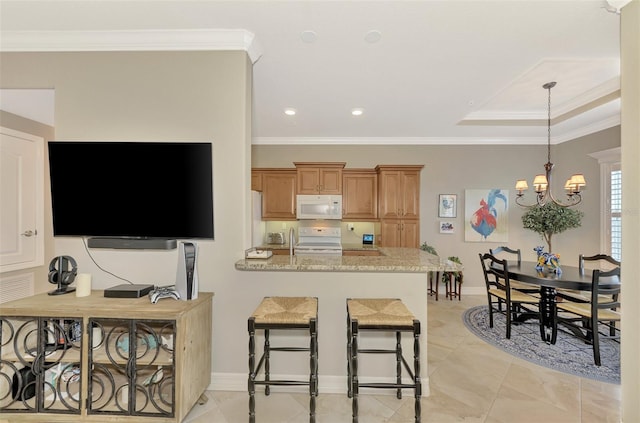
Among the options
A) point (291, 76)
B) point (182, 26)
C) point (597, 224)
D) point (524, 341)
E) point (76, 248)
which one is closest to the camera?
point (182, 26)

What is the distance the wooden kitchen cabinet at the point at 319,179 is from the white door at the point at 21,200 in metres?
3.34

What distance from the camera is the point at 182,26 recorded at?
1998 mm

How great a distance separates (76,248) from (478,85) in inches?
159

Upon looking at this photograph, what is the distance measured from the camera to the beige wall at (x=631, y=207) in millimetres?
1554

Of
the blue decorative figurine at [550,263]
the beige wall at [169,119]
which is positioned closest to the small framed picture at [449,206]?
A: the blue decorative figurine at [550,263]

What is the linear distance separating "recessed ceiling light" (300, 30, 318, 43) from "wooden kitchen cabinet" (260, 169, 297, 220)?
274 centimetres

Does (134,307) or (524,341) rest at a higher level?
(134,307)

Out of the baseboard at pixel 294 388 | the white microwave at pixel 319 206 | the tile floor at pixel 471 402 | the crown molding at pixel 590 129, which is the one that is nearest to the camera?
the tile floor at pixel 471 402

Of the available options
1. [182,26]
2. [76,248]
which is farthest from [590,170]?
[76,248]

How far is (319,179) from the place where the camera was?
4645 mm

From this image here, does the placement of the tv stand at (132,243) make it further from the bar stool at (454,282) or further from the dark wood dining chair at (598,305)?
the bar stool at (454,282)

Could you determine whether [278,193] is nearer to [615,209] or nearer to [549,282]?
[549,282]

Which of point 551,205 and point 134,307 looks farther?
point 551,205

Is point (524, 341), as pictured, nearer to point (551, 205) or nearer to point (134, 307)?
point (551, 205)
